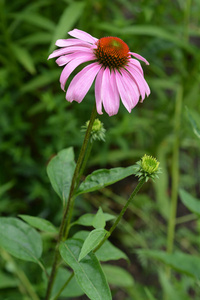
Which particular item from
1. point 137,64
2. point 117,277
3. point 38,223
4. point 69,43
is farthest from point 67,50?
point 117,277

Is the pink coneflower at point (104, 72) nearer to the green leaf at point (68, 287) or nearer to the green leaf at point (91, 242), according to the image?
the green leaf at point (91, 242)

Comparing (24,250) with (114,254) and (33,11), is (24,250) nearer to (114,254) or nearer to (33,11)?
(114,254)

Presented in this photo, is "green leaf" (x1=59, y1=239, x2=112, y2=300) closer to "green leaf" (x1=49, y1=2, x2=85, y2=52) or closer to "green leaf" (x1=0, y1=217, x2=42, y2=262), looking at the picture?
"green leaf" (x1=0, y1=217, x2=42, y2=262)

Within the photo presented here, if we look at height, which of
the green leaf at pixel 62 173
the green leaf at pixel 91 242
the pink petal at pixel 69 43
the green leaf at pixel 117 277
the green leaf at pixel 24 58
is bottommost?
the green leaf at pixel 117 277

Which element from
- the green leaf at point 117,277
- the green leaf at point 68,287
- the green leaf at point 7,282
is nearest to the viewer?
the green leaf at point 68,287

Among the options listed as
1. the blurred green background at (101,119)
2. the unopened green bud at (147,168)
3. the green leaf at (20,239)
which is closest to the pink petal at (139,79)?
the unopened green bud at (147,168)

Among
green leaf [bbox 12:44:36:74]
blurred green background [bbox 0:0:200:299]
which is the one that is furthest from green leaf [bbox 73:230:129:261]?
green leaf [bbox 12:44:36:74]
